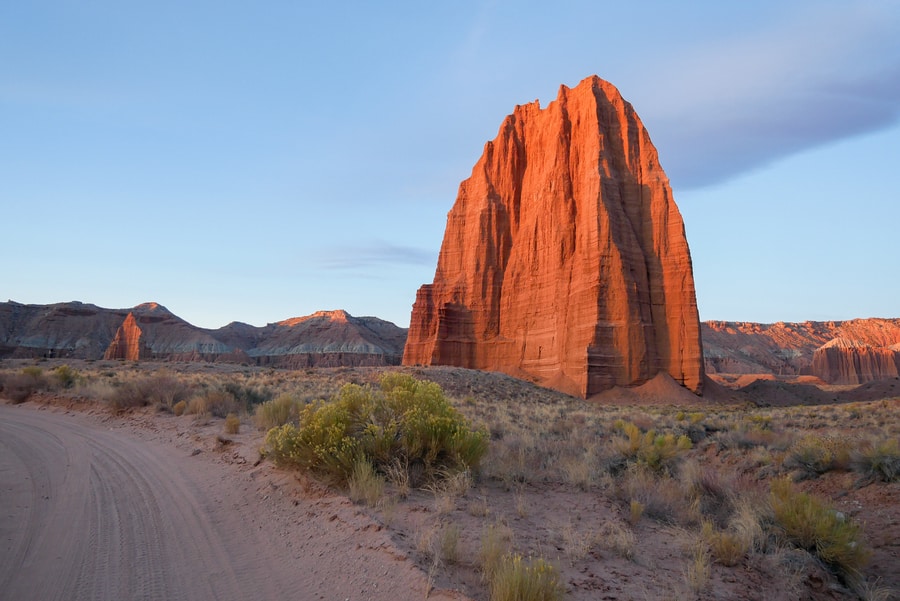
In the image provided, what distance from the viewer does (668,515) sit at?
23.7 feet

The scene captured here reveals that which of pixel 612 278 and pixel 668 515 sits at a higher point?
pixel 612 278

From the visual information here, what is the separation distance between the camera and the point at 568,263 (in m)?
50.3

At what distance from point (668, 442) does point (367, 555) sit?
354 inches

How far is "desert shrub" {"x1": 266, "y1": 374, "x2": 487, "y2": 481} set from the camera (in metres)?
7.38

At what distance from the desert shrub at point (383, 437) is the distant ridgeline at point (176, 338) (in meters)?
96.3

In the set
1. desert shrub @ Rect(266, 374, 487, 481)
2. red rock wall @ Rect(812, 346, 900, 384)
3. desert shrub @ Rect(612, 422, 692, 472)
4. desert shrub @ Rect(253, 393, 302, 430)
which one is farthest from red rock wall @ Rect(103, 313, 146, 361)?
red rock wall @ Rect(812, 346, 900, 384)

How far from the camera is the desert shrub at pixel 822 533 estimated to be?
6156mm

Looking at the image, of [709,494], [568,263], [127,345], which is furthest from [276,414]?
[127,345]

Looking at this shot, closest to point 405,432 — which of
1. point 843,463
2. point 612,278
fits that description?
point 843,463

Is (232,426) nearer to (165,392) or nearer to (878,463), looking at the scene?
(165,392)

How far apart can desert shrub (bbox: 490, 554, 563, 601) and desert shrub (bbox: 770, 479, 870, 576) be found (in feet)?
12.7

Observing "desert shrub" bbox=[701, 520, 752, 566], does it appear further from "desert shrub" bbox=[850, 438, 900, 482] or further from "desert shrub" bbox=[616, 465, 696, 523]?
"desert shrub" bbox=[850, 438, 900, 482]

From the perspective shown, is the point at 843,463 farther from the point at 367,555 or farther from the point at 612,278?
the point at 612,278

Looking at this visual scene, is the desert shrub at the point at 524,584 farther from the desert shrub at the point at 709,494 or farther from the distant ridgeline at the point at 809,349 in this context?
the distant ridgeline at the point at 809,349
